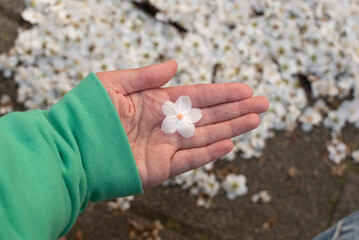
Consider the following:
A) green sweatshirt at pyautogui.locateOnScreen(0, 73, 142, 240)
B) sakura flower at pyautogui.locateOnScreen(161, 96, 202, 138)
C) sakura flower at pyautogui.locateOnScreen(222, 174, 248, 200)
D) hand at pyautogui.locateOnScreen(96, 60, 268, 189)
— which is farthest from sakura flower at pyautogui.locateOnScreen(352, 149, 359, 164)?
green sweatshirt at pyautogui.locateOnScreen(0, 73, 142, 240)

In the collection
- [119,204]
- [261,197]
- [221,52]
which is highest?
[221,52]

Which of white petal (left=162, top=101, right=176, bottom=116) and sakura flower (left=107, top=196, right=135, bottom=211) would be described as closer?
white petal (left=162, top=101, right=176, bottom=116)

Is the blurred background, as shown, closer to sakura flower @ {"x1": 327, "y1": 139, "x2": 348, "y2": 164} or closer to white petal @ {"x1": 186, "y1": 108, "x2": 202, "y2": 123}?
sakura flower @ {"x1": 327, "y1": 139, "x2": 348, "y2": 164}

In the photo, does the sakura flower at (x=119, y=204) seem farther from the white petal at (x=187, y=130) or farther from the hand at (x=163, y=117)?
the white petal at (x=187, y=130)

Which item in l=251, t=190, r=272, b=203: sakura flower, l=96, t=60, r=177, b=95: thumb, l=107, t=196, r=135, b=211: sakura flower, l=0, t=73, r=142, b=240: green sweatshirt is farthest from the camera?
l=251, t=190, r=272, b=203: sakura flower

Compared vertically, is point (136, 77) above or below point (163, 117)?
above

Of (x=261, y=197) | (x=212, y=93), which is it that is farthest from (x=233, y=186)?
(x=212, y=93)

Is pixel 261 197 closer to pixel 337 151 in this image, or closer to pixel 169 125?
pixel 337 151

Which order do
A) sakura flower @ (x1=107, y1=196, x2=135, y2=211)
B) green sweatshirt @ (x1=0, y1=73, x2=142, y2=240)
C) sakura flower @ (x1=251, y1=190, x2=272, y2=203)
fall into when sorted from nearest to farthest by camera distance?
green sweatshirt @ (x1=0, y1=73, x2=142, y2=240) < sakura flower @ (x1=107, y1=196, x2=135, y2=211) < sakura flower @ (x1=251, y1=190, x2=272, y2=203)
